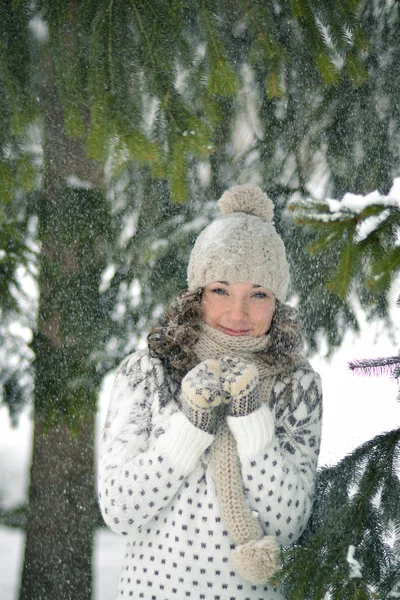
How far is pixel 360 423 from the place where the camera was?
17.6ft

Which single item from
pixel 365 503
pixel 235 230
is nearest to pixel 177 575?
pixel 365 503

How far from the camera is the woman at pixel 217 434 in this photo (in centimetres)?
242

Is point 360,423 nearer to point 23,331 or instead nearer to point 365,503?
point 23,331

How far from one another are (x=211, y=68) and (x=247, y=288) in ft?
2.56

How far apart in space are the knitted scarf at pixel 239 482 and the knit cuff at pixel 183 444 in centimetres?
12

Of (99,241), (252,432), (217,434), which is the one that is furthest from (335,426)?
(252,432)

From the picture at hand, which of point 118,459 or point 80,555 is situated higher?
point 118,459

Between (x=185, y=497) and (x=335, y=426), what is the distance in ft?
9.78

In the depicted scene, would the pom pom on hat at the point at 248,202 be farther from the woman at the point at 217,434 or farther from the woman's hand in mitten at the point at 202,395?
the woman's hand in mitten at the point at 202,395

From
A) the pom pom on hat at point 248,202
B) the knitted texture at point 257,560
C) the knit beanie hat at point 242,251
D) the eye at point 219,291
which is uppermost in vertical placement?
the pom pom on hat at point 248,202

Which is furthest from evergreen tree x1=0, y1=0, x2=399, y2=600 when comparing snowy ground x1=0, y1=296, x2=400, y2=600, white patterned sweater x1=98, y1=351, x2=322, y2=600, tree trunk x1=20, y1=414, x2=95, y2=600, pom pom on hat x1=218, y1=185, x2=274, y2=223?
white patterned sweater x1=98, y1=351, x2=322, y2=600

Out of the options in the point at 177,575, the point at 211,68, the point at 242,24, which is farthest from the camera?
the point at 242,24

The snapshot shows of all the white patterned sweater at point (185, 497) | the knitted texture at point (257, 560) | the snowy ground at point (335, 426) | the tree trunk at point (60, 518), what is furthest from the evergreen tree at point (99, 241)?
the knitted texture at point (257, 560)

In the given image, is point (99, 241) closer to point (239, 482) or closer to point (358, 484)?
point (239, 482)
